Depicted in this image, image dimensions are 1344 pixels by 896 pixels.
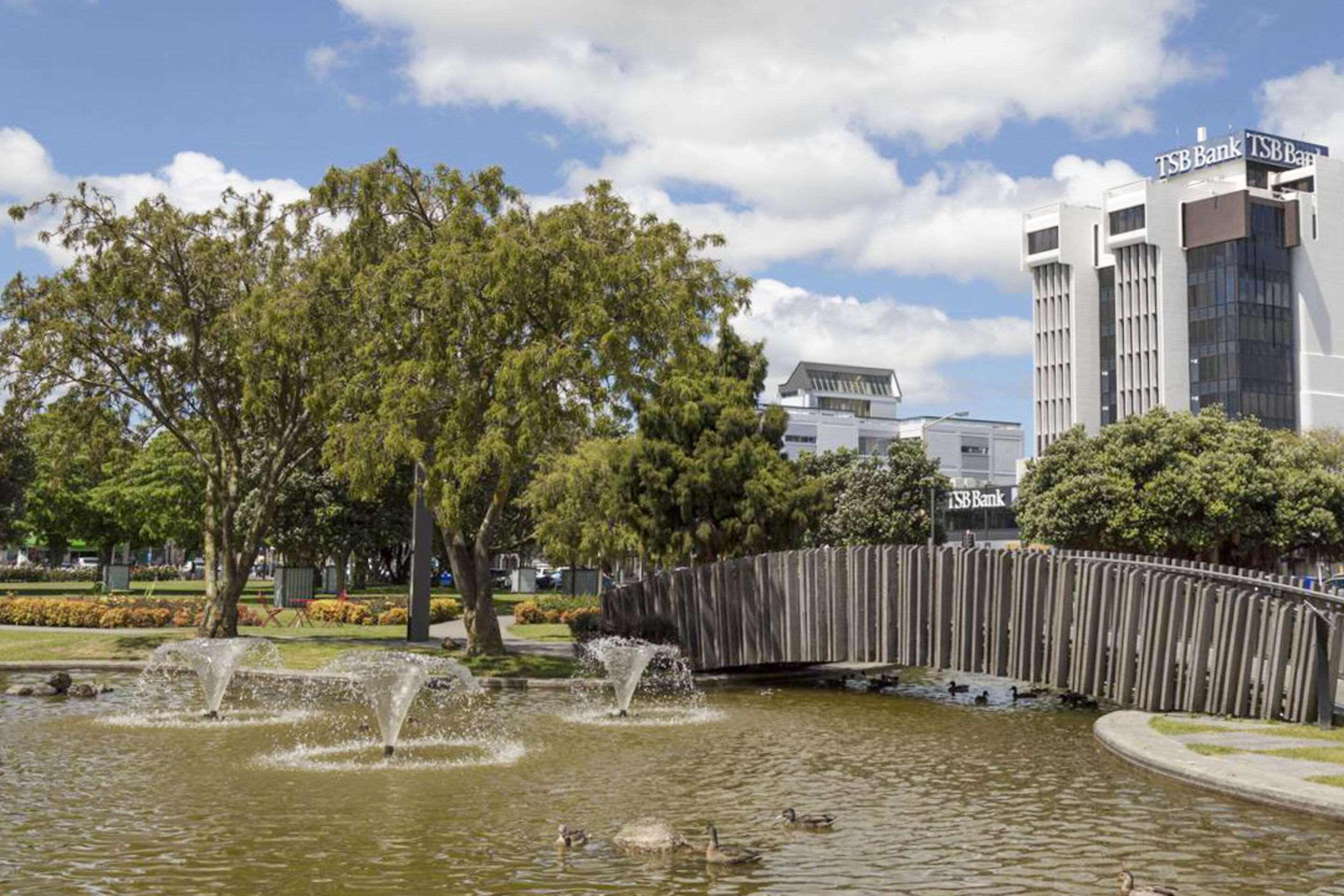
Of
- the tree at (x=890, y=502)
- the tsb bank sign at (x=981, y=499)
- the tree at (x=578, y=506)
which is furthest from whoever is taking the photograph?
the tsb bank sign at (x=981, y=499)

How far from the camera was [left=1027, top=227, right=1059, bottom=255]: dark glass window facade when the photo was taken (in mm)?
130500

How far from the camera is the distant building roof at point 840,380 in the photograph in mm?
180125

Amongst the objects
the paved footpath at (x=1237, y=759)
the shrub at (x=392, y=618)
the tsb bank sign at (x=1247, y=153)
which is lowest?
the paved footpath at (x=1237, y=759)

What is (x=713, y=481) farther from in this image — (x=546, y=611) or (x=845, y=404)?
(x=845, y=404)

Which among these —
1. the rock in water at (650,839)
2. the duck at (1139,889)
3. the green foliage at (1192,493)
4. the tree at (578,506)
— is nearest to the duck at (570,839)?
the rock in water at (650,839)

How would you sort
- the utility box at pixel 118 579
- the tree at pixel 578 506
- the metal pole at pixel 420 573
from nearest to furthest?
the metal pole at pixel 420 573
the tree at pixel 578 506
the utility box at pixel 118 579

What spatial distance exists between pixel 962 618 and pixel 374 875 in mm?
16208

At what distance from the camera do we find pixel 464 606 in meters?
31.2

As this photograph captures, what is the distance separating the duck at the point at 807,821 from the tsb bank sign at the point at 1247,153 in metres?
124

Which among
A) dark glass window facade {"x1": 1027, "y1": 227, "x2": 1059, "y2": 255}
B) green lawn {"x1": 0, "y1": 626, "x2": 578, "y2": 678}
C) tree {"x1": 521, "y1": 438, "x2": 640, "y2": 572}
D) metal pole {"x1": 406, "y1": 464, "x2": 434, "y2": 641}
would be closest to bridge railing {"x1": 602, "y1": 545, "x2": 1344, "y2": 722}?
green lawn {"x1": 0, "y1": 626, "x2": 578, "y2": 678}

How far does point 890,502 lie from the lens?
66.1 m

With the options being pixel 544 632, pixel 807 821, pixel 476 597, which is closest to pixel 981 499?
pixel 544 632

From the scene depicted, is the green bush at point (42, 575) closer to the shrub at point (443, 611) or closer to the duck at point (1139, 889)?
the shrub at point (443, 611)

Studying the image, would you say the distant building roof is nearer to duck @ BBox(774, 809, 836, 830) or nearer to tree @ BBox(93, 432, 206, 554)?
tree @ BBox(93, 432, 206, 554)
